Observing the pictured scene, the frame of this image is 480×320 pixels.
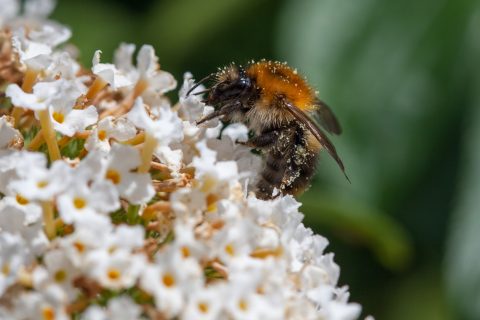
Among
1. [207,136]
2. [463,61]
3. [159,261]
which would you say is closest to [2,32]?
[207,136]

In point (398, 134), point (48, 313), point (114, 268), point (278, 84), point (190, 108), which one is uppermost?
point (398, 134)

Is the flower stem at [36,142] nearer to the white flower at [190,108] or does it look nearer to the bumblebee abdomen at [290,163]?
the white flower at [190,108]

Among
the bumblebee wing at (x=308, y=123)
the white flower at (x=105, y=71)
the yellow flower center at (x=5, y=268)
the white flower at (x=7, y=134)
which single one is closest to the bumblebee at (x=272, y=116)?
the bumblebee wing at (x=308, y=123)

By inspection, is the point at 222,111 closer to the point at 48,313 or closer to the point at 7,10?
the point at 48,313

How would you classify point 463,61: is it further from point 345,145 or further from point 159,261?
point 159,261

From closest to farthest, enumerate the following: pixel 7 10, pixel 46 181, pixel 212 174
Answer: pixel 46 181, pixel 212 174, pixel 7 10

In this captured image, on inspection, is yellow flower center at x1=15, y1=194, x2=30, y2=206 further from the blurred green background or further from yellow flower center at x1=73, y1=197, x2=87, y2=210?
the blurred green background

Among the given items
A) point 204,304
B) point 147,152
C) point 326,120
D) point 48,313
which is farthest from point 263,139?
point 48,313
